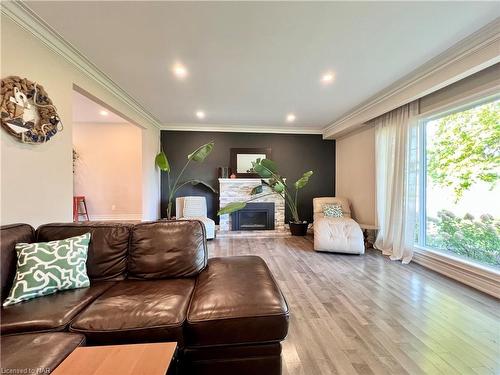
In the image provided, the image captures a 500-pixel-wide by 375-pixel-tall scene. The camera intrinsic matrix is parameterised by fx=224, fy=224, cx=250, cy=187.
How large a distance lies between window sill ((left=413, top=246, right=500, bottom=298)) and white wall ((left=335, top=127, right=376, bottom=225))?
125 centimetres

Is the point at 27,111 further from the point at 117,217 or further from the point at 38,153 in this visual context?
the point at 117,217

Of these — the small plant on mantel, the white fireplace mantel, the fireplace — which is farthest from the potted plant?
the small plant on mantel

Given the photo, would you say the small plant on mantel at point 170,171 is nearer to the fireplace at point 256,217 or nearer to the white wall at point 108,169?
the fireplace at point 256,217

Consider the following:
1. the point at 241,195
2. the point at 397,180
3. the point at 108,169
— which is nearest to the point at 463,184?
the point at 397,180

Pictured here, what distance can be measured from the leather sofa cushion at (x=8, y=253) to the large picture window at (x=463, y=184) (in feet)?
14.5

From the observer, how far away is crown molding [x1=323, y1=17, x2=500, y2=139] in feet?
6.84

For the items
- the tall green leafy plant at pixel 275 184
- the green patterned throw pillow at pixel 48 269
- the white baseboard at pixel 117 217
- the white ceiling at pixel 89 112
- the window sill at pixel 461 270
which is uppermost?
the white ceiling at pixel 89 112

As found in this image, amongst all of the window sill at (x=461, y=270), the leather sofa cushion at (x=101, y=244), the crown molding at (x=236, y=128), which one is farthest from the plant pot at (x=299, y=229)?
the leather sofa cushion at (x=101, y=244)

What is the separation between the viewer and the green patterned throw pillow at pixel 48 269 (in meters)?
1.43

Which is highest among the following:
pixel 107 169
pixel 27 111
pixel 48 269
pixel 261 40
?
pixel 261 40

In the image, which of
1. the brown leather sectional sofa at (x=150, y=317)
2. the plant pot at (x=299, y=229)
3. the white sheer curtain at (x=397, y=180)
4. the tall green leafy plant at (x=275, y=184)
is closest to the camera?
the brown leather sectional sofa at (x=150, y=317)

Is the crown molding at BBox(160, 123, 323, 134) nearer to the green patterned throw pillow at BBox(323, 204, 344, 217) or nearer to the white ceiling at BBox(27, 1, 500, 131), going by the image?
the white ceiling at BBox(27, 1, 500, 131)

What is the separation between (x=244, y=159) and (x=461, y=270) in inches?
176

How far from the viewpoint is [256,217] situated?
5652 mm
